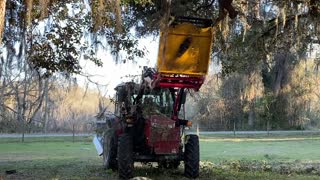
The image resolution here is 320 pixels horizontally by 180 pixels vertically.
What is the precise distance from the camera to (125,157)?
10.4 m

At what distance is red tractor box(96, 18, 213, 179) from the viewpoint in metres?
8.74

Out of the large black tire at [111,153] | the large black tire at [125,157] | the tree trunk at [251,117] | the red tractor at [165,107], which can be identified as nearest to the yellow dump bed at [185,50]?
the red tractor at [165,107]

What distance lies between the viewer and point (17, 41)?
10.4 meters

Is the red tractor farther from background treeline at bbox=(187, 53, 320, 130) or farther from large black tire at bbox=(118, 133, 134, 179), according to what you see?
background treeline at bbox=(187, 53, 320, 130)

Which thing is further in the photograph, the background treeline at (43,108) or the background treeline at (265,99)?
the background treeline at (265,99)

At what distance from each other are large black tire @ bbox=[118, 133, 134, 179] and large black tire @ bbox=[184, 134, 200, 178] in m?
1.31

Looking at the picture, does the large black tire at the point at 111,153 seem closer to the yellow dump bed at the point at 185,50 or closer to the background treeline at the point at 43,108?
the yellow dump bed at the point at 185,50

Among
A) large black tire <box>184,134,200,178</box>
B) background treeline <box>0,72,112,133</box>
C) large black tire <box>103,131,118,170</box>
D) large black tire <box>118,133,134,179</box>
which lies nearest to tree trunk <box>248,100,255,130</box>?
background treeline <box>0,72,112,133</box>

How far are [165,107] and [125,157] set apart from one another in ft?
5.44

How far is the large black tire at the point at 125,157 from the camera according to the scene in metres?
10.4

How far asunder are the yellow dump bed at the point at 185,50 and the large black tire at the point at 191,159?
2.40m

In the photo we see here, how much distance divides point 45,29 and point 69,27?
571 millimetres

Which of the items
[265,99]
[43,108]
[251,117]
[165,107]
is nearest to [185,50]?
[165,107]

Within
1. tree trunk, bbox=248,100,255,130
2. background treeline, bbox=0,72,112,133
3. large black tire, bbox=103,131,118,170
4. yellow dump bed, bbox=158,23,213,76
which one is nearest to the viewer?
yellow dump bed, bbox=158,23,213,76
